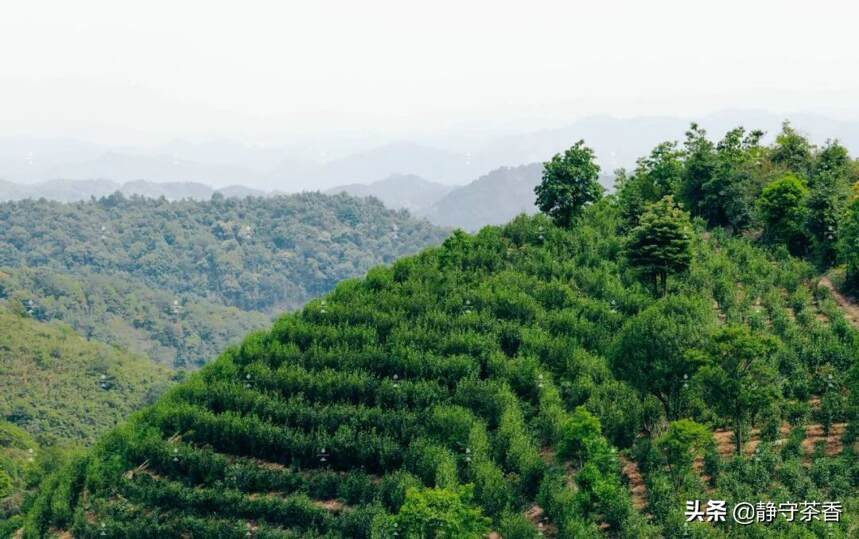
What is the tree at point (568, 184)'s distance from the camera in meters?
34.1

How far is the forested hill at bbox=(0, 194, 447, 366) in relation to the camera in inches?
4995

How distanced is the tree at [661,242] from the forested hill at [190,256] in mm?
107049

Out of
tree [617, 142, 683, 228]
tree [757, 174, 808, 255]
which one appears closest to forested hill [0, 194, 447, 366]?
tree [617, 142, 683, 228]

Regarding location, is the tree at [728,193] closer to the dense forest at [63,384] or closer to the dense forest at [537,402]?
the dense forest at [537,402]

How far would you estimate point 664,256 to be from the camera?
1034 inches

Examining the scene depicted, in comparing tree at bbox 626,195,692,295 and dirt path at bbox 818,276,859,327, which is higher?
tree at bbox 626,195,692,295

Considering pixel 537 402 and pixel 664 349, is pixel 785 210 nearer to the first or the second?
pixel 664 349

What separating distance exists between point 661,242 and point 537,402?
269 inches

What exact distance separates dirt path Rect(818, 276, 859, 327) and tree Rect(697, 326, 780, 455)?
24.7 feet

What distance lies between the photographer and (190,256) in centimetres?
16525

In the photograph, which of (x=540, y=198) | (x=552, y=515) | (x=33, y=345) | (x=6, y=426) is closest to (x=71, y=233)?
(x=33, y=345)

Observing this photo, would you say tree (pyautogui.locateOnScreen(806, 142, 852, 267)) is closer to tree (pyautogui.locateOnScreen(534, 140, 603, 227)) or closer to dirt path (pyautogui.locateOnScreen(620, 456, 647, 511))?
tree (pyautogui.locateOnScreen(534, 140, 603, 227))

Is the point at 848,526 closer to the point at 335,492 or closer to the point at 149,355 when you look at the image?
the point at 335,492

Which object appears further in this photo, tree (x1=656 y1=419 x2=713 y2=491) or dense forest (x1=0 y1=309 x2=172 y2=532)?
dense forest (x1=0 y1=309 x2=172 y2=532)
